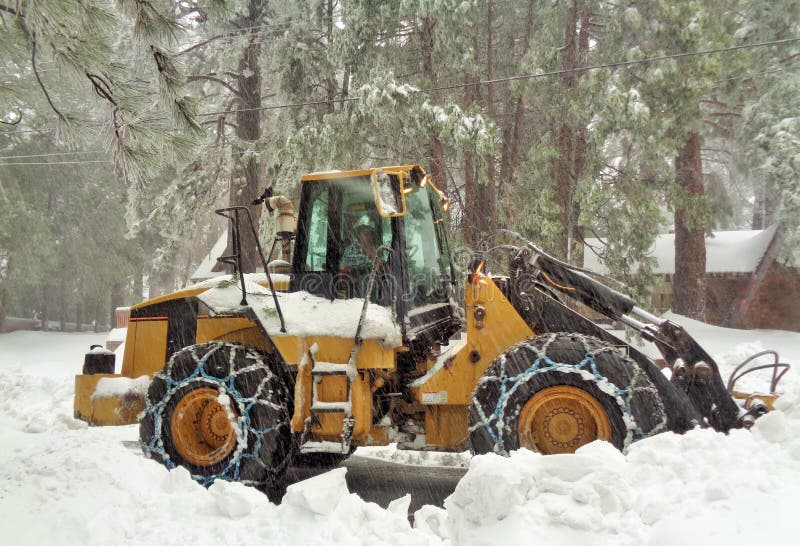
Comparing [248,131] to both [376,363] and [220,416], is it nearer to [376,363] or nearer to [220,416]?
[220,416]

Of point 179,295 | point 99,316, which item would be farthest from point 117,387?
point 99,316

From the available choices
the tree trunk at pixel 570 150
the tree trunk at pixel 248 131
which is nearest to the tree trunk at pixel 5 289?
the tree trunk at pixel 248 131

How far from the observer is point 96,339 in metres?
25.0

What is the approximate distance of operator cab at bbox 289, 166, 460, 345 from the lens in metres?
5.03

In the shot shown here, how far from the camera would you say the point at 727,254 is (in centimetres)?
2056

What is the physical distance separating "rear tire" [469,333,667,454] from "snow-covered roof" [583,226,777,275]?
1508cm

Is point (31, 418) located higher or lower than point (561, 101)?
lower

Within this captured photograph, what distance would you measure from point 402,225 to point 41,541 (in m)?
3.24

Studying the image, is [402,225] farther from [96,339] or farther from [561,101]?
[96,339]

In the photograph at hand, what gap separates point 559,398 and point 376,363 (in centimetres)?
138

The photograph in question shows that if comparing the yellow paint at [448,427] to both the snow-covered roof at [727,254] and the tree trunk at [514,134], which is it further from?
the snow-covered roof at [727,254]

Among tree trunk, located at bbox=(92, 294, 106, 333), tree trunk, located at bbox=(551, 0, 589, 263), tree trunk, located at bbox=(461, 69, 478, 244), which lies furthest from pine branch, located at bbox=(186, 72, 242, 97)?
tree trunk, located at bbox=(92, 294, 106, 333)

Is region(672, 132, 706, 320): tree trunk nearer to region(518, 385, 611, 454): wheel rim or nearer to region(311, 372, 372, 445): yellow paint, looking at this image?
region(518, 385, 611, 454): wheel rim

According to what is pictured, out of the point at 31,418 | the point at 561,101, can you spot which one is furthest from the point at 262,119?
the point at 31,418
